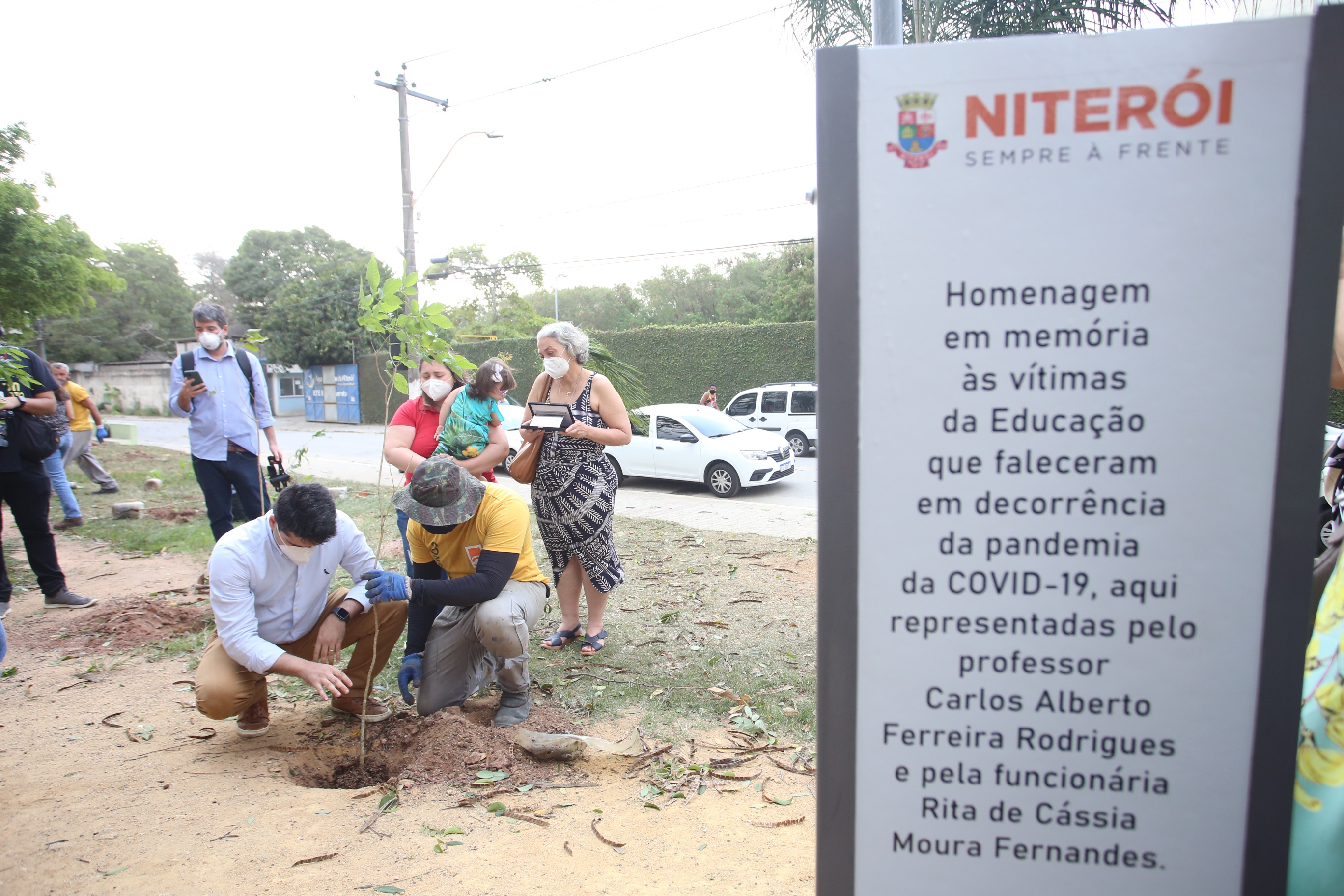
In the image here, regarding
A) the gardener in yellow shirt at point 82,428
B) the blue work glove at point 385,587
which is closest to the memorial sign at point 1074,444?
the blue work glove at point 385,587

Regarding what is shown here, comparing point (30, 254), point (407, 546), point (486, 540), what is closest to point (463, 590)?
point (486, 540)

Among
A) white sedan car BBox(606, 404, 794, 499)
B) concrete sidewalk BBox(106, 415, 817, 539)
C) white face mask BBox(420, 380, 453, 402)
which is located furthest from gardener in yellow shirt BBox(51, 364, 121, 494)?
white face mask BBox(420, 380, 453, 402)

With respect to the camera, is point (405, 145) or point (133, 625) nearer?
point (133, 625)

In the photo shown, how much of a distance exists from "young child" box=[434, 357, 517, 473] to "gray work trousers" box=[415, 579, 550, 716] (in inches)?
35.3

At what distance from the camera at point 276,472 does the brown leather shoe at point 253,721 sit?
1.85 meters

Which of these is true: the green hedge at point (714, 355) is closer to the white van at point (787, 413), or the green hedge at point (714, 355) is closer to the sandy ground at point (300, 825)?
the white van at point (787, 413)

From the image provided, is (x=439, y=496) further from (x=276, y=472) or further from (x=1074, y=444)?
(x=1074, y=444)

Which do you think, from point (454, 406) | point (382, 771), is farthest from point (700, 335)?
point (382, 771)

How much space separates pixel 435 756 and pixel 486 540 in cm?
88

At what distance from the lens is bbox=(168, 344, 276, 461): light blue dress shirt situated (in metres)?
4.50

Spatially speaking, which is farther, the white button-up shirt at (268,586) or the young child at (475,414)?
the young child at (475,414)

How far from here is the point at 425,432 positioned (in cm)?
429

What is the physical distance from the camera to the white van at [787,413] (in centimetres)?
1455

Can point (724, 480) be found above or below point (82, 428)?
below
